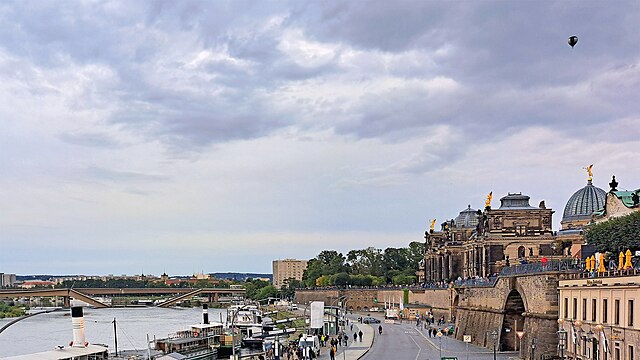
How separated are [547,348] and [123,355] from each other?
95.4ft

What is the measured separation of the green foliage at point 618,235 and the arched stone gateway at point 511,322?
766cm

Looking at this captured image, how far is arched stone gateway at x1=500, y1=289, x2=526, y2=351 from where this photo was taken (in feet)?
195

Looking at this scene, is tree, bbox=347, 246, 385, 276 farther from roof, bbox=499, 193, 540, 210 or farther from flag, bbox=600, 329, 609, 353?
flag, bbox=600, 329, 609, 353

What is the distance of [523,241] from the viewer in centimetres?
9131

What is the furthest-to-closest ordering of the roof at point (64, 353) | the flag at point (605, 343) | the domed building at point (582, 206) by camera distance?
the domed building at point (582, 206) < the roof at point (64, 353) < the flag at point (605, 343)

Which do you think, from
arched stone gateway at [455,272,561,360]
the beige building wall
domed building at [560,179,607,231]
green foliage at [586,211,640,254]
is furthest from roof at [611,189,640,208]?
domed building at [560,179,607,231]

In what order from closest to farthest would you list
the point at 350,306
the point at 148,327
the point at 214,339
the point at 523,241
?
the point at 214,339, the point at 523,241, the point at 148,327, the point at 350,306

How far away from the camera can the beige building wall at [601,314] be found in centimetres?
3419

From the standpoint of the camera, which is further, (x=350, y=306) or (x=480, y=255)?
(x=350, y=306)

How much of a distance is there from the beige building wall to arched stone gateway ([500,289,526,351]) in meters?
13.0

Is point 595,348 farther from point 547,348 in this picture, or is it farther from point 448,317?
point 448,317

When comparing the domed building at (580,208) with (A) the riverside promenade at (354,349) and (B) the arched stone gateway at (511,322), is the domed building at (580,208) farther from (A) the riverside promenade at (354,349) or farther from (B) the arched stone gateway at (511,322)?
(B) the arched stone gateway at (511,322)

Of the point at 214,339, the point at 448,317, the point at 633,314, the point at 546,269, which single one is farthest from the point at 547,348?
the point at 448,317

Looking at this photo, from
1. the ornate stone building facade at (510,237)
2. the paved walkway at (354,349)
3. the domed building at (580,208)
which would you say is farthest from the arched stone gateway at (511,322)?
the domed building at (580,208)
